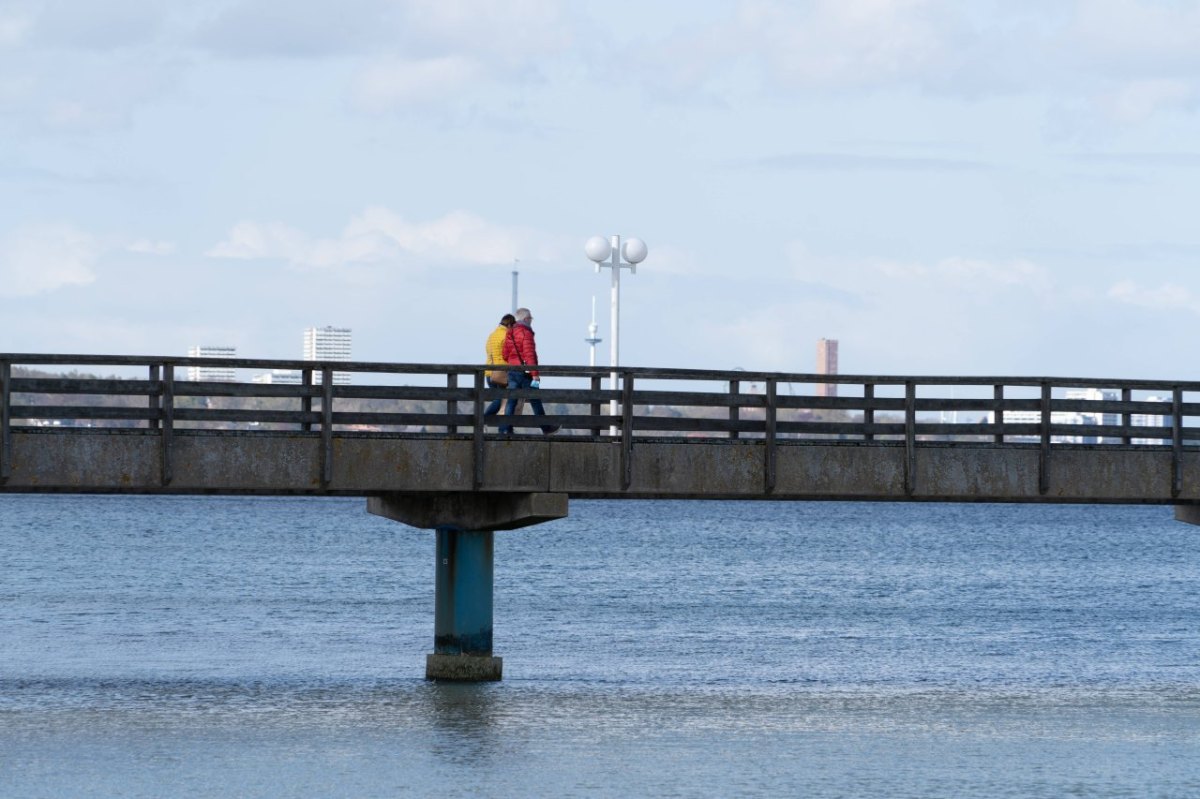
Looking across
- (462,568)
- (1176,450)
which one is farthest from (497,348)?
(1176,450)

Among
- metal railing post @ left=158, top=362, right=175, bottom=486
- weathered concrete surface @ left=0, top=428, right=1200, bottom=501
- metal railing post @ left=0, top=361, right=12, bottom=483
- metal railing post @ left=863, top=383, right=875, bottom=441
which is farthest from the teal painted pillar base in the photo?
metal railing post @ left=0, top=361, right=12, bottom=483

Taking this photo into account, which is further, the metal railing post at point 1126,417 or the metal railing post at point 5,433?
the metal railing post at point 1126,417

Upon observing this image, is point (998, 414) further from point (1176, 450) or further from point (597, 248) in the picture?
point (597, 248)

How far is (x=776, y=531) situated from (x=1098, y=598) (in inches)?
2357

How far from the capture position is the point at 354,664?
102 ft

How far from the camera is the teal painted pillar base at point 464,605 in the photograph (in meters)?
24.7

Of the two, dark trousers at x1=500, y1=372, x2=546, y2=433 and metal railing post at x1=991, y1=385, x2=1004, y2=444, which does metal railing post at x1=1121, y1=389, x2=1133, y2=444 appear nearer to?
metal railing post at x1=991, y1=385, x2=1004, y2=444

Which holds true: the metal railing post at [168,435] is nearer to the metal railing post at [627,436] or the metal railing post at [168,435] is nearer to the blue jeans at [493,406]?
the blue jeans at [493,406]

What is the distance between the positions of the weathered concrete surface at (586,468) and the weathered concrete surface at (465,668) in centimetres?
205

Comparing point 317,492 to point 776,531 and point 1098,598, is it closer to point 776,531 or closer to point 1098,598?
point 1098,598

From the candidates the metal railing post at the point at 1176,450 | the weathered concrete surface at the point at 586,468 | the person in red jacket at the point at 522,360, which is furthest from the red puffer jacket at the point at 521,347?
the metal railing post at the point at 1176,450

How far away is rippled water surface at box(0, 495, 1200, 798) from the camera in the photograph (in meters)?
18.9

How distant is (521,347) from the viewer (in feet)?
76.9

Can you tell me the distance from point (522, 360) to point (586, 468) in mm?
1624
